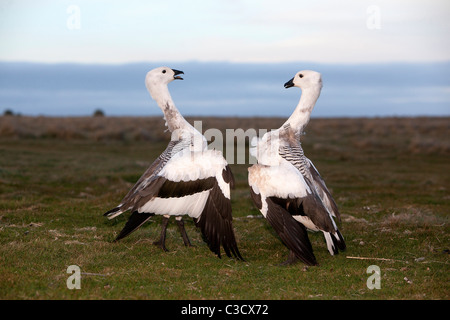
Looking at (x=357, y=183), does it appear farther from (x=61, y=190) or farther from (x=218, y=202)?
(x=218, y=202)

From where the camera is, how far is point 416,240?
8.91m

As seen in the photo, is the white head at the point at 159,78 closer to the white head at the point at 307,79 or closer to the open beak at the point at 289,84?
the open beak at the point at 289,84

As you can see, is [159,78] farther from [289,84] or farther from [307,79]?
[307,79]

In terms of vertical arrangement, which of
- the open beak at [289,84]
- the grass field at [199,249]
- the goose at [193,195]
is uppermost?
the open beak at [289,84]

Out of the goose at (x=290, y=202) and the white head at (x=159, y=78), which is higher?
the white head at (x=159, y=78)

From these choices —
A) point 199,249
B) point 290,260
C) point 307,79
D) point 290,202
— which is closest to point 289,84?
point 307,79

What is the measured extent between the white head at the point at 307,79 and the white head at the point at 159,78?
192 cm

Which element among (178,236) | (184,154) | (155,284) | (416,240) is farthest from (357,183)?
(155,284)

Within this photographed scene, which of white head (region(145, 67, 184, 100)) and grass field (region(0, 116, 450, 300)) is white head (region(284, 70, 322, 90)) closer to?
white head (region(145, 67, 184, 100))

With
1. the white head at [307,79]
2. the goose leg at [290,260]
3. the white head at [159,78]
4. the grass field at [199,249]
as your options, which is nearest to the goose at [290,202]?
the goose leg at [290,260]

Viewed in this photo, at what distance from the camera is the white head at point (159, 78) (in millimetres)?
8820

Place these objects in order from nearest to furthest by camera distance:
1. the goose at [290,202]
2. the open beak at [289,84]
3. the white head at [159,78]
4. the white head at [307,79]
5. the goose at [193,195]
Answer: the goose at [290,202] → the goose at [193,195] → the white head at [307,79] → the open beak at [289,84] → the white head at [159,78]

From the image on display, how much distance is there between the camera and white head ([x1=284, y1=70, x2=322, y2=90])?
841cm

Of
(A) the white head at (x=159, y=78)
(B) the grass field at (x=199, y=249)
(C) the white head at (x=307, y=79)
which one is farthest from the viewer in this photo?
(A) the white head at (x=159, y=78)
